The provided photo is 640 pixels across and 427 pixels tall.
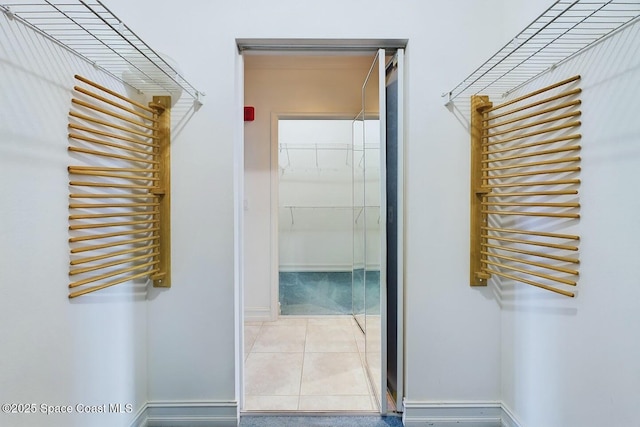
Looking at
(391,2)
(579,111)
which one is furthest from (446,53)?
(579,111)

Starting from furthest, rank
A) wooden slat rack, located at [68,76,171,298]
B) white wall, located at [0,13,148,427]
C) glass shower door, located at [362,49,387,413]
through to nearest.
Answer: glass shower door, located at [362,49,387,413] → wooden slat rack, located at [68,76,171,298] → white wall, located at [0,13,148,427]

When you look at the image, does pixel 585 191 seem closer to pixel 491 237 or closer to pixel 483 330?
pixel 491 237

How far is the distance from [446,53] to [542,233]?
1005 mm

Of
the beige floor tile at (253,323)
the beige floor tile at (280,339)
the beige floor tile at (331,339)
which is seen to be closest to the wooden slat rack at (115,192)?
the beige floor tile at (280,339)

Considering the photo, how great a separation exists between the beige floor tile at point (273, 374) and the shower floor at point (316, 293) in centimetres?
92

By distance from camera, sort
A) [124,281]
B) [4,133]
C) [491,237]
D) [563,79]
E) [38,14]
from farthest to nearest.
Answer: [491,237], [124,281], [563,79], [38,14], [4,133]

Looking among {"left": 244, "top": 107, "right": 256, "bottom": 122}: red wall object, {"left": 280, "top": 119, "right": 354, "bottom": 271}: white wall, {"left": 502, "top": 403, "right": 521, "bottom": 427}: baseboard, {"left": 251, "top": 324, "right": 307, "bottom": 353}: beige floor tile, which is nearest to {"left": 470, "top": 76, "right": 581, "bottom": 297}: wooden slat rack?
{"left": 502, "top": 403, "right": 521, "bottom": 427}: baseboard

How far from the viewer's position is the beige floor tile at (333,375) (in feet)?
6.34

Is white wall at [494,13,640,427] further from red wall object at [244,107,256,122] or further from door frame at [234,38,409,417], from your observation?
red wall object at [244,107,256,122]

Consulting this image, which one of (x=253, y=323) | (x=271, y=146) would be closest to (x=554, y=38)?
(x=271, y=146)

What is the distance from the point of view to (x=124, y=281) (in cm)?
→ 138

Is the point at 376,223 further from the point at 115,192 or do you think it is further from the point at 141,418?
the point at 141,418

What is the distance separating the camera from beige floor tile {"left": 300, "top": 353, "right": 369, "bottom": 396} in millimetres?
1932

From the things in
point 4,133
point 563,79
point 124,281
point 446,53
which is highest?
point 446,53
